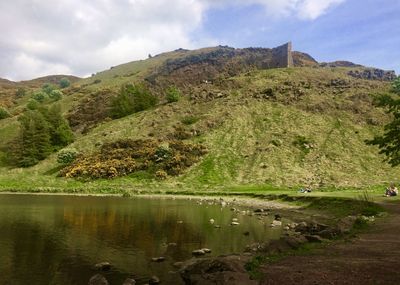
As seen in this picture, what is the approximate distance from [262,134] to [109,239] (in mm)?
82732

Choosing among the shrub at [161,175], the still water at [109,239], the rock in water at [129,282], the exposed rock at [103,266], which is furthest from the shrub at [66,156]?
the rock in water at [129,282]

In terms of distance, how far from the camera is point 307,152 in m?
102

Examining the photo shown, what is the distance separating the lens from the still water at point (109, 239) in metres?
23.4

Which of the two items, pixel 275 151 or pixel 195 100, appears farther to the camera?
pixel 195 100

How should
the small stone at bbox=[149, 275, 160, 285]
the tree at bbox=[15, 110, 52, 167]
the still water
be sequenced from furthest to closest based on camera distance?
1. the tree at bbox=[15, 110, 52, 167]
2. the still water
3. the small stone at bbox=[149, 275, 160, 285]

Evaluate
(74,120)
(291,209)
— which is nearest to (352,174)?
(291,209)

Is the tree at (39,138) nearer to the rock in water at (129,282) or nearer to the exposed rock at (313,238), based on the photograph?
the exposed rock at (313,238)

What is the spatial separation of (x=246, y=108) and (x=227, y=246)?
324ft

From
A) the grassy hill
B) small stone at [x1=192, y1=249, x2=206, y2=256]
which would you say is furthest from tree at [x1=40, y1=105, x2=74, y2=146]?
small stone at [x1=192, y1=249, x2=206, y2=256]

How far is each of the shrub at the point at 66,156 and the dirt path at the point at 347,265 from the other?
94.7 m

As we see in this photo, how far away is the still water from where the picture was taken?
2342 centimetres

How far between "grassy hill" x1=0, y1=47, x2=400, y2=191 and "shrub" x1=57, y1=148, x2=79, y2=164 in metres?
3.11

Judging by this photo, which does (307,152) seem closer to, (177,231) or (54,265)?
(177,231)

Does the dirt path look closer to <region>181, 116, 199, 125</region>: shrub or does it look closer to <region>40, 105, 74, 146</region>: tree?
<region>181, 116, 199, 125</region>: shrub
